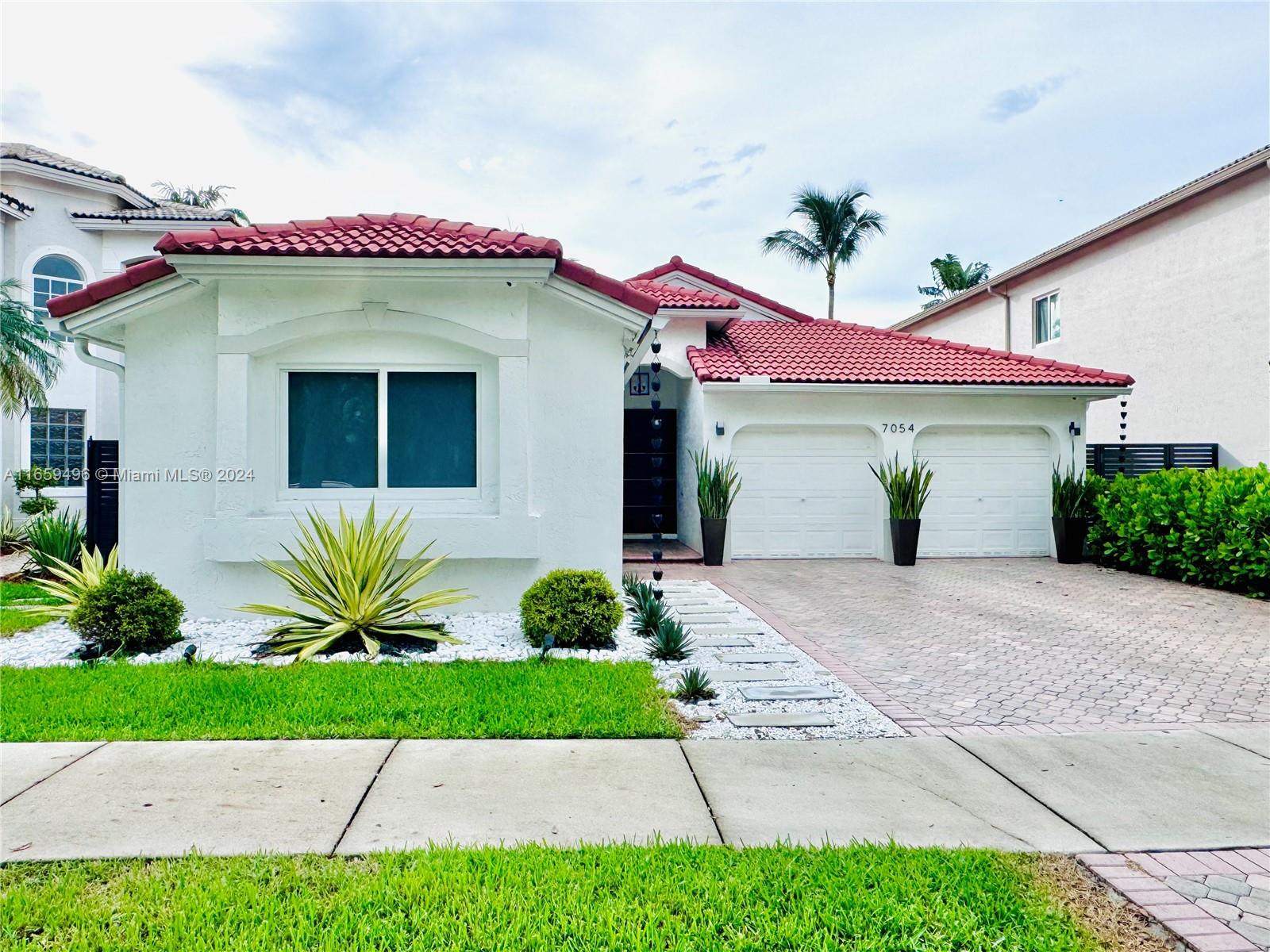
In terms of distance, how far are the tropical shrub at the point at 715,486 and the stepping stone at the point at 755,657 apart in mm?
6184

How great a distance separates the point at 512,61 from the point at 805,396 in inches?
296

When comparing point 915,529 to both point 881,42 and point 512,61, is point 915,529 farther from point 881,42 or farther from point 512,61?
point 512,61

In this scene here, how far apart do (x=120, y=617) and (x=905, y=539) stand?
11.6m

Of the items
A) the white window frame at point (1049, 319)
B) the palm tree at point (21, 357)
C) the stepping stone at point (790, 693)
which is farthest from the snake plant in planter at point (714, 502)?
the palm tree at point (21, 357)

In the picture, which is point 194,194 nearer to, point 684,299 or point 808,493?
point 684,299

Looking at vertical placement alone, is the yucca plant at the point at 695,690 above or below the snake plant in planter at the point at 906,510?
below

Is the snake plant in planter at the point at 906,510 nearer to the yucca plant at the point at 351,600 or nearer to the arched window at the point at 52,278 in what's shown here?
the yucca plant at the point at 351,600

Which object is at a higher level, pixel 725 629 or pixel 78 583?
pixel 78 583

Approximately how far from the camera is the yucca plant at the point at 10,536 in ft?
45.3

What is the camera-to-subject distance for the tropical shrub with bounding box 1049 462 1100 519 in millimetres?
13508

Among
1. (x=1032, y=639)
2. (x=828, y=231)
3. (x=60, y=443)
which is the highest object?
(x=828, y=231)

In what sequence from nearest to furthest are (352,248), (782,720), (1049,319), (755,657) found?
1. (782,720)
2. (755,657)
3. (352,248)
4. (1049,319)

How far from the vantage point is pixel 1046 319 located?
770 inches

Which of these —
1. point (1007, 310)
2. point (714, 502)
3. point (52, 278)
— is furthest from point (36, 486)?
point (1007, 310)
